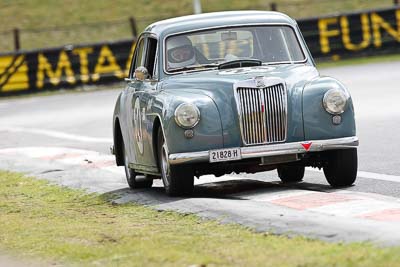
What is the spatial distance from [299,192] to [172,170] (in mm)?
1187

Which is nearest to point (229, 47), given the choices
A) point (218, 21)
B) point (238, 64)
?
point (238, 64)

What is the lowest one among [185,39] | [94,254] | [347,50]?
[347,50]

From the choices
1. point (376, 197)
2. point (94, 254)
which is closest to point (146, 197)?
point (376, 197)

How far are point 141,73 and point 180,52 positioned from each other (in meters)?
0.44

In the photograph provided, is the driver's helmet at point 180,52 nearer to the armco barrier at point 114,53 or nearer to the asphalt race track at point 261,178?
the asphalt race track at point 261,178

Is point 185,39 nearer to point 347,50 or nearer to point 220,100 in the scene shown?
point 220,100

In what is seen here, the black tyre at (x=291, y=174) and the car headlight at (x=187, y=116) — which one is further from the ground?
the car headlight at (x=187, y=116)

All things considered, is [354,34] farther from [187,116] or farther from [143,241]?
[143,241]

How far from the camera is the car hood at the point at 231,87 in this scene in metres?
11.3

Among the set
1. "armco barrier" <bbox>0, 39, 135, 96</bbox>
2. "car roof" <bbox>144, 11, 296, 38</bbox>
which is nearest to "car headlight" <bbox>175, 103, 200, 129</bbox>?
"car roof" <bbox>144, 11, 296, 38</bbox>

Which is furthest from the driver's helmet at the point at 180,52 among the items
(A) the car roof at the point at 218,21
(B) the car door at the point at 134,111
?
(B) the car door at the point at 134,111

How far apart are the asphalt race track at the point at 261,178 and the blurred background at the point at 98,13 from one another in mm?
17240

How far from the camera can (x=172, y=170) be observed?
11469mm

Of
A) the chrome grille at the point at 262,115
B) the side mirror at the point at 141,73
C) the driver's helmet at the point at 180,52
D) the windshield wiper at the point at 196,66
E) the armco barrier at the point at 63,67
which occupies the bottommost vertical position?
the armco barrier at the point at 63,67
